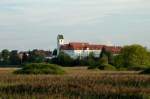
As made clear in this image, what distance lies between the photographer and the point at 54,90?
17.8 m

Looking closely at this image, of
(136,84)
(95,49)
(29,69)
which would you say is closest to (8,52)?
(95,49)

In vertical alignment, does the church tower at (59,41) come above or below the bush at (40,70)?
above

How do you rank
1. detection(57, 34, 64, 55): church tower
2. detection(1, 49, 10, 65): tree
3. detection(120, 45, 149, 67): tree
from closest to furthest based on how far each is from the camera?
detection(120, 45, 149, 67): tree < detection(1, 49, 10, 65): tree < detection(57, 34, 64, 55): church tower

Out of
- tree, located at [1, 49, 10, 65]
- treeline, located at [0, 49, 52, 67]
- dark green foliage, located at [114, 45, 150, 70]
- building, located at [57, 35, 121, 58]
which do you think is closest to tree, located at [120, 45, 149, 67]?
dark green foliage, located at [114, 45, 150, 70]

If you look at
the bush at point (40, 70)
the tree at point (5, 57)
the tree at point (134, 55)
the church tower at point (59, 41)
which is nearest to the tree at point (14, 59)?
the tree at point (5, 57)

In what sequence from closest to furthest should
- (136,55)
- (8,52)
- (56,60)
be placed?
(136,55)
(56,60)
(8,52)

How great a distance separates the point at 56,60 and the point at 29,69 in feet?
241

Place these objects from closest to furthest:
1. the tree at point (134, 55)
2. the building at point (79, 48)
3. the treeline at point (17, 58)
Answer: the tree at point (134, 55) → the treeline at point (17, 58) → the building at point (79, 48)

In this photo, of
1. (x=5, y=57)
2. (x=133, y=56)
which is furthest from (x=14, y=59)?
(x=133, y=56)

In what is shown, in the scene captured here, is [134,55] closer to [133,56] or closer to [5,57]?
[133,56]

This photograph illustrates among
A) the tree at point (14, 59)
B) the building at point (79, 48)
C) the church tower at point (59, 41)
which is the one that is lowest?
the tree at point (14, 59)

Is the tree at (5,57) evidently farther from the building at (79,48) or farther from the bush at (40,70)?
the bush at (40,70)

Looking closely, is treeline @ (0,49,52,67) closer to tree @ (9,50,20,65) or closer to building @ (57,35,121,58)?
tree @ (9,50,20,65)

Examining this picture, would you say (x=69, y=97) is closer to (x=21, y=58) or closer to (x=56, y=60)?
(x=56, y=60)
